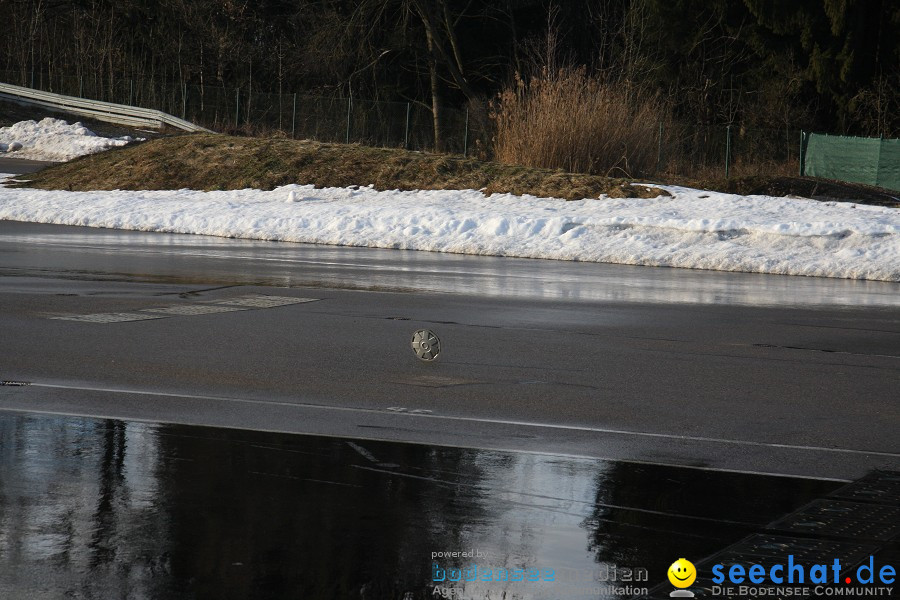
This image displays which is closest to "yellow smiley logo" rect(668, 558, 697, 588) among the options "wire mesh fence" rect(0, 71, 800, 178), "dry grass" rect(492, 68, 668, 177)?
"dry grass" rect(492, 68, 668, 177)

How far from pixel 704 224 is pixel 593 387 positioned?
11684 millimetres

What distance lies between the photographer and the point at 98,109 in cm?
4591

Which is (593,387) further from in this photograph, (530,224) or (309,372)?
(530,224)

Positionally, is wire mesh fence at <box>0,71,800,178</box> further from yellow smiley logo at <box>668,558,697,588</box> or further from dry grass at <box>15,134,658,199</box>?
yellow smiley logo at <box>668,558,697,588</box>

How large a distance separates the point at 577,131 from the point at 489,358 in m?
18.6

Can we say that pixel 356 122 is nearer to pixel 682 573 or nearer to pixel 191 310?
pixel 191 310

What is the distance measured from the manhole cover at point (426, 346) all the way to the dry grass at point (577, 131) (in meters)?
18.6

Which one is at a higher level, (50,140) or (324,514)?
(50,140)

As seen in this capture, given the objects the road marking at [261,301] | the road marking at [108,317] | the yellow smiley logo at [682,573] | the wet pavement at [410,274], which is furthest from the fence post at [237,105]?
the yellow smiley logo at [682,573]

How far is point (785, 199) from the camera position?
23.9 metres

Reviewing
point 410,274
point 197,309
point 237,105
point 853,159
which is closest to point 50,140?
point 237,105

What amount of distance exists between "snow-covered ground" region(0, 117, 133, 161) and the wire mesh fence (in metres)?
4.36

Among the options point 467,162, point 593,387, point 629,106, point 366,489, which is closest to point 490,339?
point 593,387

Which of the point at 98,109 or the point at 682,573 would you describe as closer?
the point at 682,573
